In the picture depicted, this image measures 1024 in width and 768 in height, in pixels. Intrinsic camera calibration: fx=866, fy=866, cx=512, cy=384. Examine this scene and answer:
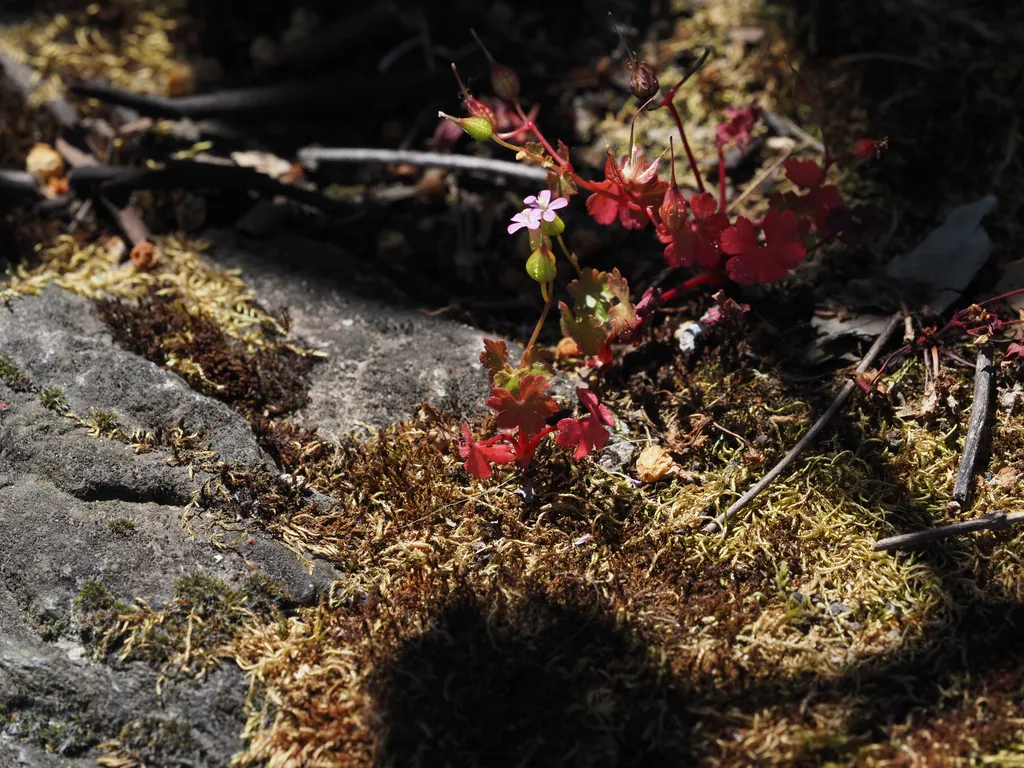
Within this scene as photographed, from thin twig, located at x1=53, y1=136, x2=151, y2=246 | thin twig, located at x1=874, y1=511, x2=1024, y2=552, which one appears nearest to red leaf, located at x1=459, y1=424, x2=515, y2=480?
thin twig, located at x1=874, y1=511, x2=1024, y2=552

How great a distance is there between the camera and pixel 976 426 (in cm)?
228

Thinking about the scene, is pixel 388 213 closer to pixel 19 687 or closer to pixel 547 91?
pixel 547 91

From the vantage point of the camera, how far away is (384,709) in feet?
6.26

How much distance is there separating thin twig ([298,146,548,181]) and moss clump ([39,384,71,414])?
1.43 meters

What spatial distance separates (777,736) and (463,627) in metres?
0.72

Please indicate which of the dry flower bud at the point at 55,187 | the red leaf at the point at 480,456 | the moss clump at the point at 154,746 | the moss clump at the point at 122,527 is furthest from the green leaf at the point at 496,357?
the dry flower bud at the point at 55,187

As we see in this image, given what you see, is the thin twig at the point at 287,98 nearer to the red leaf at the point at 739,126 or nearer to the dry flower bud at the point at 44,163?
the dry flower bud at the point at 44,163

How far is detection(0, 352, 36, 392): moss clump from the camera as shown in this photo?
8.07ft

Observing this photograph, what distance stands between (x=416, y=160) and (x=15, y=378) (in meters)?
1.55

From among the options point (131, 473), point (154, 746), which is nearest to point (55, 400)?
point (131, 473)

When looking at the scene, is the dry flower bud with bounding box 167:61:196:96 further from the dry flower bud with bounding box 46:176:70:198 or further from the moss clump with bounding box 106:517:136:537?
the moss clump with bounding box 106:517:136:537

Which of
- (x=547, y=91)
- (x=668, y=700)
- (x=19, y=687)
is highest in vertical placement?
(x=547, y=91)

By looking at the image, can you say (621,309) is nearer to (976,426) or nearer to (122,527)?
A: (976,426)

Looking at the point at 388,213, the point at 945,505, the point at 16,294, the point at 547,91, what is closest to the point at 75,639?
the point at 16,294
